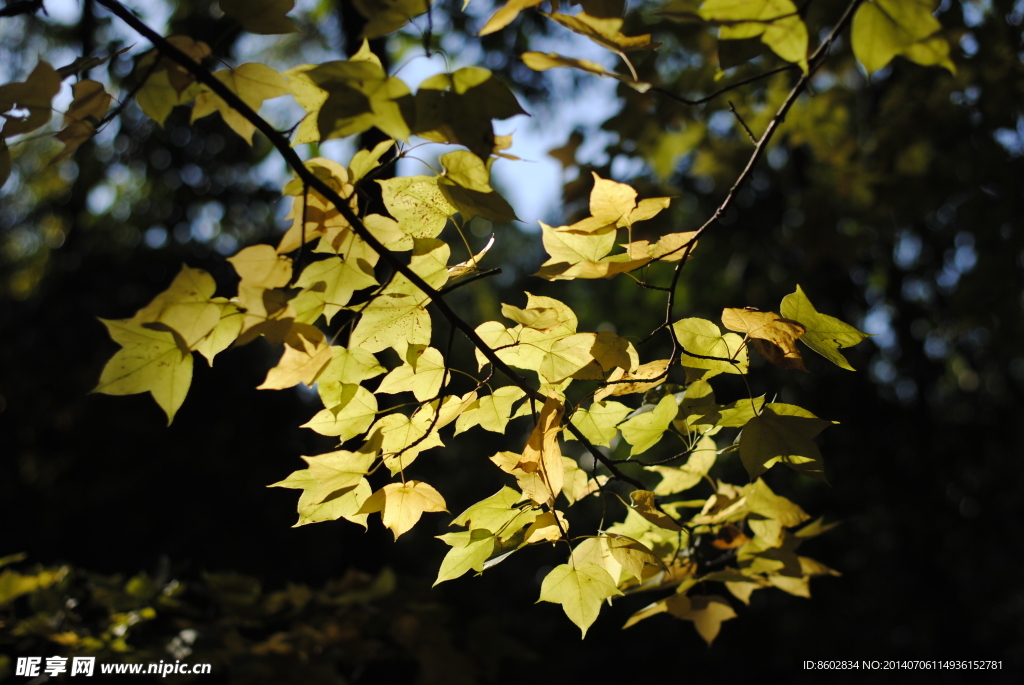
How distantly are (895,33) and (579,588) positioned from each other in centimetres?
55

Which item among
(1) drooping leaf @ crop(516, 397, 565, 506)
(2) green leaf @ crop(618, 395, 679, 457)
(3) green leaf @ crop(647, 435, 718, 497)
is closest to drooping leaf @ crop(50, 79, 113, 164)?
(1) drooping leaf @ crop(516, 397, 565, 506)

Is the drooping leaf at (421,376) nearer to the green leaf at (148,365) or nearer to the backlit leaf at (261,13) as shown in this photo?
the green leaf at (148,365)

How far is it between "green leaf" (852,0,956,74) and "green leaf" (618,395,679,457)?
34cm

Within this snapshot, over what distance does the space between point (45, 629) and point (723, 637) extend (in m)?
3.08

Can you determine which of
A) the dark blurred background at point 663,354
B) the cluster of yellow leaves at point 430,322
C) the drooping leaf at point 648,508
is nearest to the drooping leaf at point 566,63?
the cluster of yellow leaves at point 430,322

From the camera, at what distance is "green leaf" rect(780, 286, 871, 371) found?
1.87 feet

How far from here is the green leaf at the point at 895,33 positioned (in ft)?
1.39

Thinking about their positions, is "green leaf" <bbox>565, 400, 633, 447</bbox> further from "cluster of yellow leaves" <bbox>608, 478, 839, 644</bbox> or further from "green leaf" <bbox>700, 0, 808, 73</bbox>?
"green leaf" <bbox>700, 0, 808, 73</bbox>

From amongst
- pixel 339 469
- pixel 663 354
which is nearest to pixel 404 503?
pixel 339 469

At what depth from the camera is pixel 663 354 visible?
2064 mm

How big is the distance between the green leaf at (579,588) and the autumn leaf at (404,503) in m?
0.14

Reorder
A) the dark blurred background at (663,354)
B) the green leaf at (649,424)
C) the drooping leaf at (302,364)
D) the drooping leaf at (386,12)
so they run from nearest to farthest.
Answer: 1. the drooping leaf at (386,12)
2. the drooping leaf at (302,364)
3. the green leaf at (649,424)
4. the dark blurred background at (663,354)

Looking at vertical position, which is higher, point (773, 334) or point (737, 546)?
point (773, 334)

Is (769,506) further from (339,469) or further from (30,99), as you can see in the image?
(30,99)
